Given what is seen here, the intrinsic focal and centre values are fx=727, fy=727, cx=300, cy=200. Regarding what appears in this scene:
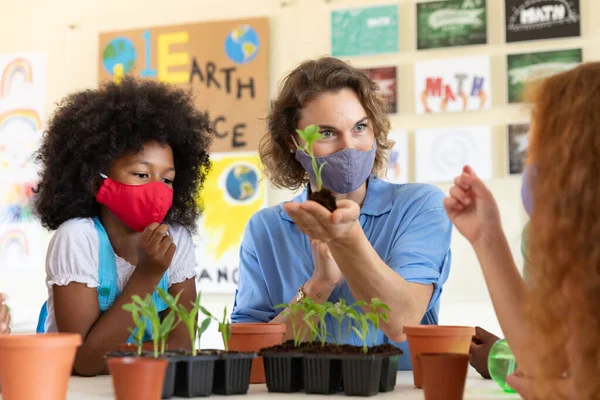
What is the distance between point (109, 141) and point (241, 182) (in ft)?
4.60

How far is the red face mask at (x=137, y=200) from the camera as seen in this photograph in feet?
5.51

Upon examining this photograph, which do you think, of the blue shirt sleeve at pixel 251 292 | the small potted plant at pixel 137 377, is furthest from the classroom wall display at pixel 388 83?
the small potted plant at pixel 137 377

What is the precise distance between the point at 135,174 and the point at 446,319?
1.56m

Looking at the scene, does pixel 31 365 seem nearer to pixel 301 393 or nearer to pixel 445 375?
pixel 301 393

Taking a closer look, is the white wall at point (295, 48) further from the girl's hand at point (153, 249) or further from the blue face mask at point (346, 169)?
the girl's hand at point (153, 249)

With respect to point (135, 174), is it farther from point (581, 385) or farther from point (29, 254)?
point (29, 254)

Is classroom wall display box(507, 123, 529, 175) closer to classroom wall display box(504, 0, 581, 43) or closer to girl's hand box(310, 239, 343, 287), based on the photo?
classroom wall display box(504, 0, 581, 43)

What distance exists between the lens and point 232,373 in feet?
3.34

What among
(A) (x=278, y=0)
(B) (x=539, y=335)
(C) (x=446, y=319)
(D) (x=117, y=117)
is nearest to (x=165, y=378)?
(B) (x=539, y=335)

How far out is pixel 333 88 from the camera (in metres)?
1.81

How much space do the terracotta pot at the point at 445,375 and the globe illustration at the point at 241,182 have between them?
2.25 m

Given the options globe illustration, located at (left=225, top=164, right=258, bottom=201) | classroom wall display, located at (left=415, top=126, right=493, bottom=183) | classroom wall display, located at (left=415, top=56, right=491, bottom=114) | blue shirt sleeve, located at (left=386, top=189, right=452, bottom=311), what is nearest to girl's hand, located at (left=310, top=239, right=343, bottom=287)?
blue shirt sleeve, located at (left=386, top=189, right=452, bottom=311)

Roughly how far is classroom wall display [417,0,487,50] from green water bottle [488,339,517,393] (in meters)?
1.97

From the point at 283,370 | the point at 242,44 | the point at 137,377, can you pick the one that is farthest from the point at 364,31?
the point at 137,377
